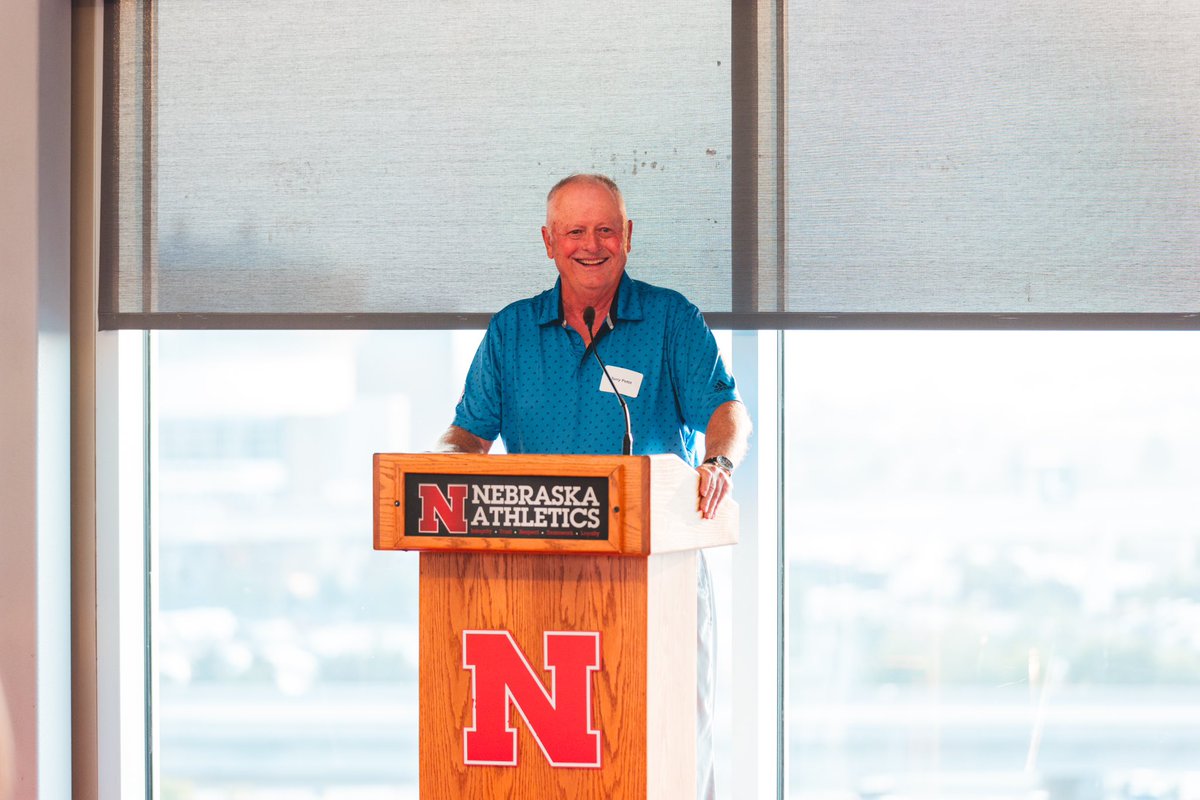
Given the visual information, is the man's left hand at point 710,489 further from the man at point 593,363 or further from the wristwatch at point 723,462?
the man at point 593,363

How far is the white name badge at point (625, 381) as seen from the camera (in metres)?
2.57

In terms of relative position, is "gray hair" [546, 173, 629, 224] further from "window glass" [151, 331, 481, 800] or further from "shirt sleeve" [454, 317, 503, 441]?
"window glass" [151, 331, 481, 800]

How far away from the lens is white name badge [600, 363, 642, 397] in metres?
2.57

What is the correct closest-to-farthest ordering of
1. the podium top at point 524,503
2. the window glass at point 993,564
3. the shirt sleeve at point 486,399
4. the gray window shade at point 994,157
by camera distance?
the podium top at point 524,503
the shirt sleeve at point 486,399
the gray window shade at point 994,157
the window glass at point 993,564

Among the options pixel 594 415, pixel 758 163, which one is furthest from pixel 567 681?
pixel 758 163

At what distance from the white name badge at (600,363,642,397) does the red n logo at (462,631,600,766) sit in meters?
0.86

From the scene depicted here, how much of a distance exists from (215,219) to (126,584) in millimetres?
1105

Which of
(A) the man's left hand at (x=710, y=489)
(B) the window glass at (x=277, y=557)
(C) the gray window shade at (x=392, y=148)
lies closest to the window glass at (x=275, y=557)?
(B) the window glass at (x=277, y=557)

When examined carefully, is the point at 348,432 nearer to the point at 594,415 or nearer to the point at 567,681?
the point at 594,415

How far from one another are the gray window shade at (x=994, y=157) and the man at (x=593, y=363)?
568 millimetres

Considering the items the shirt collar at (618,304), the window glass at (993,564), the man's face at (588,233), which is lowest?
the window glass at (993,564)

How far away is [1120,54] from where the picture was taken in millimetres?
2953

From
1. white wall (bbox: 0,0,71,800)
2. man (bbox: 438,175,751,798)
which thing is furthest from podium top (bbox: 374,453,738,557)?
white wall (bbox: 0,0,71,800)

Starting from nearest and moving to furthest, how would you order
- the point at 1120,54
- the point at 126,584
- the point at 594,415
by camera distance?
the point at 594,415, the point at 1120,54, the point at 126,584
